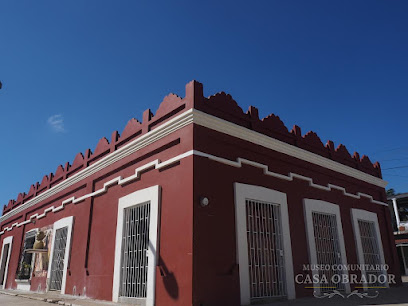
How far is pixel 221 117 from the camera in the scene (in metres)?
7.32

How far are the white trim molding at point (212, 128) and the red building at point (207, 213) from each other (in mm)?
31

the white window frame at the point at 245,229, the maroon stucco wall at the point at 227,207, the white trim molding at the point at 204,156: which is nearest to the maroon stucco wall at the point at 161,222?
the white trim molding at the point at 204,156

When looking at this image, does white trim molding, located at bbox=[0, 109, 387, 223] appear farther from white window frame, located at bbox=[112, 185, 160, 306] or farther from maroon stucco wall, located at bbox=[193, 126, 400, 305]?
white window frame, located at bbox=[112, 185, 160, 306]

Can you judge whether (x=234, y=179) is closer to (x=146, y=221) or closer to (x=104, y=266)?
(x=146, y=221)

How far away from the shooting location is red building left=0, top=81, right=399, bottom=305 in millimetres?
6180

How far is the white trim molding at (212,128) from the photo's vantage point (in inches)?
268

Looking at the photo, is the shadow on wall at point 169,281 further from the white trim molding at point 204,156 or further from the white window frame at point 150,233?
the white trim molding at point 204,156

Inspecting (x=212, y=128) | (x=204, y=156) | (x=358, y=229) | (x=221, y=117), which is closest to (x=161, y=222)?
(x=204, y=156)

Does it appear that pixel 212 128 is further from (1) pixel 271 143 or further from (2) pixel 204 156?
(1) pixel 271 143

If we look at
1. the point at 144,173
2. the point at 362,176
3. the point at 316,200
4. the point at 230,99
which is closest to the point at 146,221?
the point at 144,173

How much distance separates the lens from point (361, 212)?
34.6 ft

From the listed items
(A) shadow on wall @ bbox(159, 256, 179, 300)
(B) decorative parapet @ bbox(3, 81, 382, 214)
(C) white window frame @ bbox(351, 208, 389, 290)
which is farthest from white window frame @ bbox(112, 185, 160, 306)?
(C) white window frame @ bbox(351, 208, 389, 290)

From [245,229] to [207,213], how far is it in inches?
41.2

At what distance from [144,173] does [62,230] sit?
5099 millimetres
